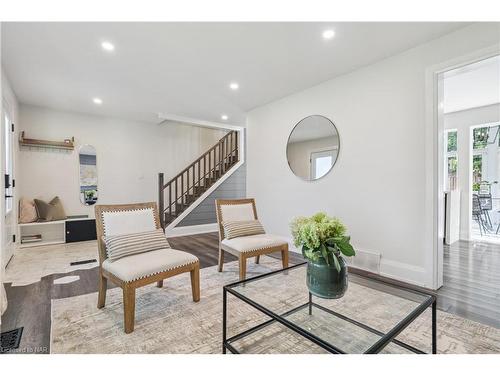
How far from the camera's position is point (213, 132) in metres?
6.98

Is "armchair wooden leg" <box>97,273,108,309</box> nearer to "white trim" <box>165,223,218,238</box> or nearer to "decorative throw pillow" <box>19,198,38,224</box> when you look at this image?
"white trim" <box>165,223,218,238</box>

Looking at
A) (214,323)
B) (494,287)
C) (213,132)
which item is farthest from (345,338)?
(213,132)

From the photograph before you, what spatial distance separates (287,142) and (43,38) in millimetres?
3182

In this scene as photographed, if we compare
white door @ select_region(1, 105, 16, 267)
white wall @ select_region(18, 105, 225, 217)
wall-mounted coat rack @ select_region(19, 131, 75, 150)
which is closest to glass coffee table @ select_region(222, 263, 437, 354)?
white door @ select_region(1, 105, 16, 267)

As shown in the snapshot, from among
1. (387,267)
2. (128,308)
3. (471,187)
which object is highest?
(471,187)

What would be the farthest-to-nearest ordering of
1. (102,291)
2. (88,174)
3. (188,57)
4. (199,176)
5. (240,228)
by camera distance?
(199,176)
(88,174)
(240,228)
(188,57)
(102,291)

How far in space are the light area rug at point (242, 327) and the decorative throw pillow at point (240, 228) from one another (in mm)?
825

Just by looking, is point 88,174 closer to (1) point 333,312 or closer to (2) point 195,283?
(2) point 195,283

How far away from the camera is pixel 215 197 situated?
5969mm

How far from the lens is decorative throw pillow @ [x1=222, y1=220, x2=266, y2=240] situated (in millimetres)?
2867

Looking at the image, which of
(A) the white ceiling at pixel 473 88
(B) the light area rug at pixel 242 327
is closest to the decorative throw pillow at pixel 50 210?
(B) the light area rug at pixel 242 327

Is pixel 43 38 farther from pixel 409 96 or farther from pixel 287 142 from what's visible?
pixel 409 96

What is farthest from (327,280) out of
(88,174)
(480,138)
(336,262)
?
(480,138)

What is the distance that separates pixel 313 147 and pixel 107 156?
432 cm
